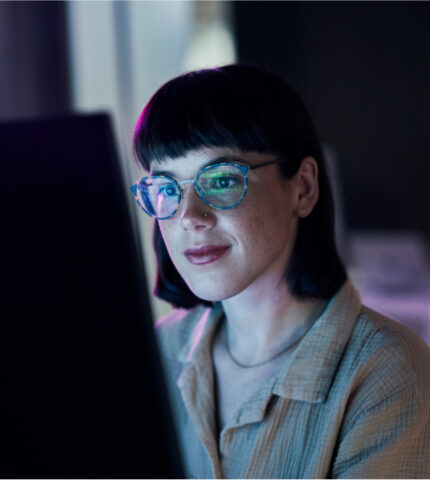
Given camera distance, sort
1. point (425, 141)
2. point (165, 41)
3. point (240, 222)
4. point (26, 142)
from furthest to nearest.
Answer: point (425, 141) → point (165, 41) → point (240, 222) → point (26, 142)

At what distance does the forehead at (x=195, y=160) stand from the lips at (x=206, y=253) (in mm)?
97

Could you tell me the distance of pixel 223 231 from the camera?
0.71m

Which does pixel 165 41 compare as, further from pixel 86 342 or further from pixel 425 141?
pixel 86 342

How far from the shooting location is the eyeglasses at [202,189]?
67 centimetres

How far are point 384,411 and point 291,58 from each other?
3.30 meters

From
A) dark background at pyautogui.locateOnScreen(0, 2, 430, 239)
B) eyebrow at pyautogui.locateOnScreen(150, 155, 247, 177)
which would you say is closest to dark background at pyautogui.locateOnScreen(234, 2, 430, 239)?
dark background at pyautogui.locateOnScreen(0, 2, 430, 239)

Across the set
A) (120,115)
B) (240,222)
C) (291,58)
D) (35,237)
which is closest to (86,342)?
(35,237)

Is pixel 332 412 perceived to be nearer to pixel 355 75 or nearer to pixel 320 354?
pixel 320 354

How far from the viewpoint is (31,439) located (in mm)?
456

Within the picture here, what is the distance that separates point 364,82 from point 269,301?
10.2 feet

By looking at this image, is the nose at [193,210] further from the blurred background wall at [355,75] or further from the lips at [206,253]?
the blurred background wall at [355,75]

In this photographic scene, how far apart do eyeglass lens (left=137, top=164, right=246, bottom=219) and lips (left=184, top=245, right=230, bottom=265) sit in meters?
0.06

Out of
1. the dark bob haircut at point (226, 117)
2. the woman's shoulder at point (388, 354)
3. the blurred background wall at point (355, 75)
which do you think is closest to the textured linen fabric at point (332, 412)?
the woman's shoulder at point (388, 354)

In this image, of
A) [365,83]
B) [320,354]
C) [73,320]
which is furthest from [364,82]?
[73,320]
